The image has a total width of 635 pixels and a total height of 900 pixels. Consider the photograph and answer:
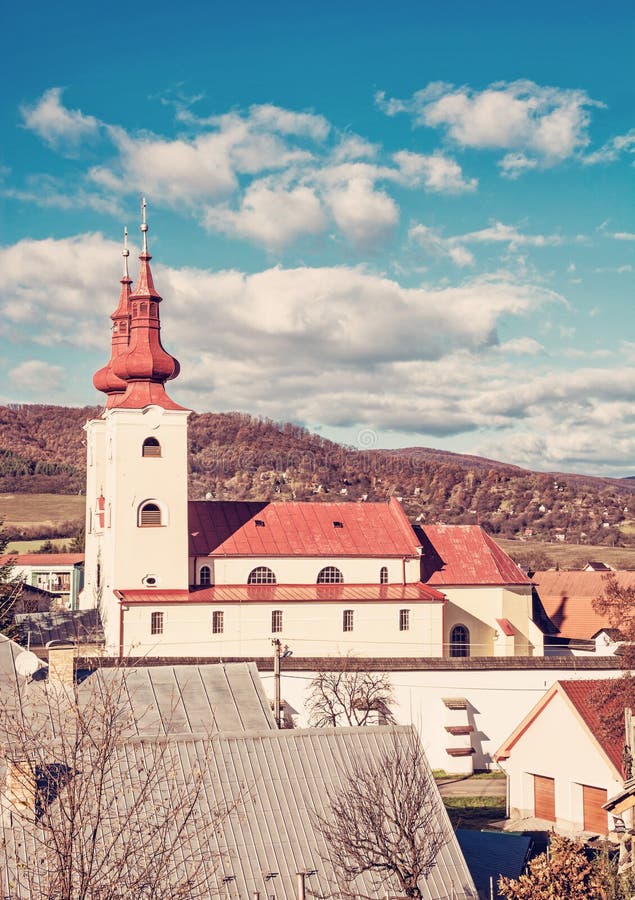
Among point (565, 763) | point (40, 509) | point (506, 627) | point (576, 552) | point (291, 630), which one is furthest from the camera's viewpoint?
point (40, 509)

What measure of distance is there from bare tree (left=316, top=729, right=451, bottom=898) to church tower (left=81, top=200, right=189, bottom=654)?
27.9 meters

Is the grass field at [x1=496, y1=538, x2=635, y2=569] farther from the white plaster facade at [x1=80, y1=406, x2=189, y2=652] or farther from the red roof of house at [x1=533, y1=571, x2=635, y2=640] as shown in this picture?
the white plaster facade at [x1=80, y1=406, x2=189, y2=652]

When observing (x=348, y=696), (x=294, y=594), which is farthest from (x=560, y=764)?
(x=294, y=594)

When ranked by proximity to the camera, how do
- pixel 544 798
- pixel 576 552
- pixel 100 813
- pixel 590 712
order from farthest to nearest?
pixel 576 552
pixel 544 798
pixel 590 712
pixel 100 813

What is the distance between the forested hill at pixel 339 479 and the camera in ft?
383

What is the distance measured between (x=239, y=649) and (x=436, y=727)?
1174 centimetres

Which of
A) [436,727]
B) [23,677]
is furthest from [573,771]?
[23,677]

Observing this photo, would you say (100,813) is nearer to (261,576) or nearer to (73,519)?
(261,576)

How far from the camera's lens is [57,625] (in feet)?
161

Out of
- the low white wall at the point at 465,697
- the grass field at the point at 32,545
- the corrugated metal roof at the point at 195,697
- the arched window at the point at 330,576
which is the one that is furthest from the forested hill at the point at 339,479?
the corrugated metal roof at the point at 195,697

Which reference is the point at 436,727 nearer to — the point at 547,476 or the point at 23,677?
the point at 23,677

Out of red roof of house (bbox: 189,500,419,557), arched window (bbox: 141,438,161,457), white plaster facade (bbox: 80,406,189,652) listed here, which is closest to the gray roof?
white plaster facade (bbox: 80,406,189,652)

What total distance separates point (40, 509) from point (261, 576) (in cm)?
7724

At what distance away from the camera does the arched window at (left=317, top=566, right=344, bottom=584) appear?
50156 mm
